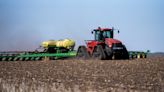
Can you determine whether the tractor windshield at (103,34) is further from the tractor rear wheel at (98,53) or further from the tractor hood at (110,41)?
the tractor rear wheel at (98,53)

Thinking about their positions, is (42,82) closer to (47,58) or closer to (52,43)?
Result: (47,58)

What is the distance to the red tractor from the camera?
33.1 metres

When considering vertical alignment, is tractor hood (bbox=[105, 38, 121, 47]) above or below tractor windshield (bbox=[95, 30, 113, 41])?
below

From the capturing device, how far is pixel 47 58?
41156 millimetres

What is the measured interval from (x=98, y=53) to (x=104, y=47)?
120 cm

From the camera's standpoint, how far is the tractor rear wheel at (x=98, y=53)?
107 ft

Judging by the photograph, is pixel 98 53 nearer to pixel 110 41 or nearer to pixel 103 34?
pixel 110 41

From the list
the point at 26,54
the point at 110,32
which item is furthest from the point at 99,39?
the point at 26,54

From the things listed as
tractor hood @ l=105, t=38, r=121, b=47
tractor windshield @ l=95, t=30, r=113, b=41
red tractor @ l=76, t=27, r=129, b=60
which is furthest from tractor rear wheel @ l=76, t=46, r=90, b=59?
tractor hood @ l=105, t=38, r=121, b=47

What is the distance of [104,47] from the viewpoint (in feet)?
113

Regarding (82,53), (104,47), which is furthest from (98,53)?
(82,53)

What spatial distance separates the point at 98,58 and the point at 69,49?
14.2m

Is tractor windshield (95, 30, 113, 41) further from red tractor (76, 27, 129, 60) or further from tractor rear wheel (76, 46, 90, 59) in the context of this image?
tractor rear wheel (76, 46, 90, 59)

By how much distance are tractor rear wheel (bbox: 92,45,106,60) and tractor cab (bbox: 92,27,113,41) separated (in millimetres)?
999
